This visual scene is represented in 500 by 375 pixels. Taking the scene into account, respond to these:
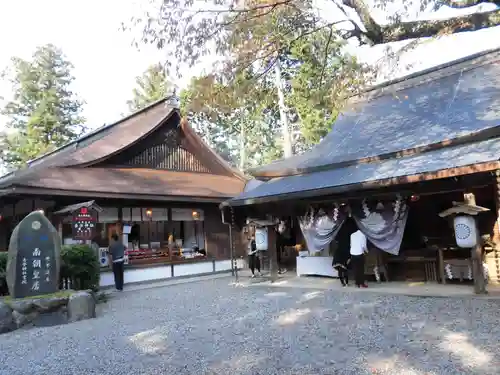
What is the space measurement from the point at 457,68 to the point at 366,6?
25.4 feet

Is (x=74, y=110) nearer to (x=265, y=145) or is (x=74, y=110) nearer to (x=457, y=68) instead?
(x=265, y=145)

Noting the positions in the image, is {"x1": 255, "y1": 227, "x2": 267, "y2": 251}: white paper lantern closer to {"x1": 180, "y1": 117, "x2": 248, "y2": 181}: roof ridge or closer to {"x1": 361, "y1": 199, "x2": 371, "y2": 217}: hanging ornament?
{"x1": 361, "y1": 199, "x2": 371, "y2": 217}: hanging ornament

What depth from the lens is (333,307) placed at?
7113mm

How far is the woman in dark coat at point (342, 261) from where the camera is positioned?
9.47m

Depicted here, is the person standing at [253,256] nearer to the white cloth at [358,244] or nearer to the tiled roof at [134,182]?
the tiled roof at [134,182]

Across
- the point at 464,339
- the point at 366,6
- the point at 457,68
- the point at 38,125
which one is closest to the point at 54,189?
the point at 366,6

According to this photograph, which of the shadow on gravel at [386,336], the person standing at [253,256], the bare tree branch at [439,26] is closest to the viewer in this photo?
the shadow on gravel at [386,336]

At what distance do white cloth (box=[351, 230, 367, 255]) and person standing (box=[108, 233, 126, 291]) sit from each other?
582 cm

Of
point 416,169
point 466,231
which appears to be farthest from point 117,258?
point 466,231

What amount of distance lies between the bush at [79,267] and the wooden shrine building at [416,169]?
369 cm

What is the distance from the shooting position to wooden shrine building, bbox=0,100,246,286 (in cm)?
1075

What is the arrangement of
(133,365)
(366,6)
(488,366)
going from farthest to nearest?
(366,6)
(133,365)
(488,366)

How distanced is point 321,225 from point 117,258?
5.27 m

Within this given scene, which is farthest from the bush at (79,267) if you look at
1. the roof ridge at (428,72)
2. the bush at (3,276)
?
the roof ridge at (428,72)
